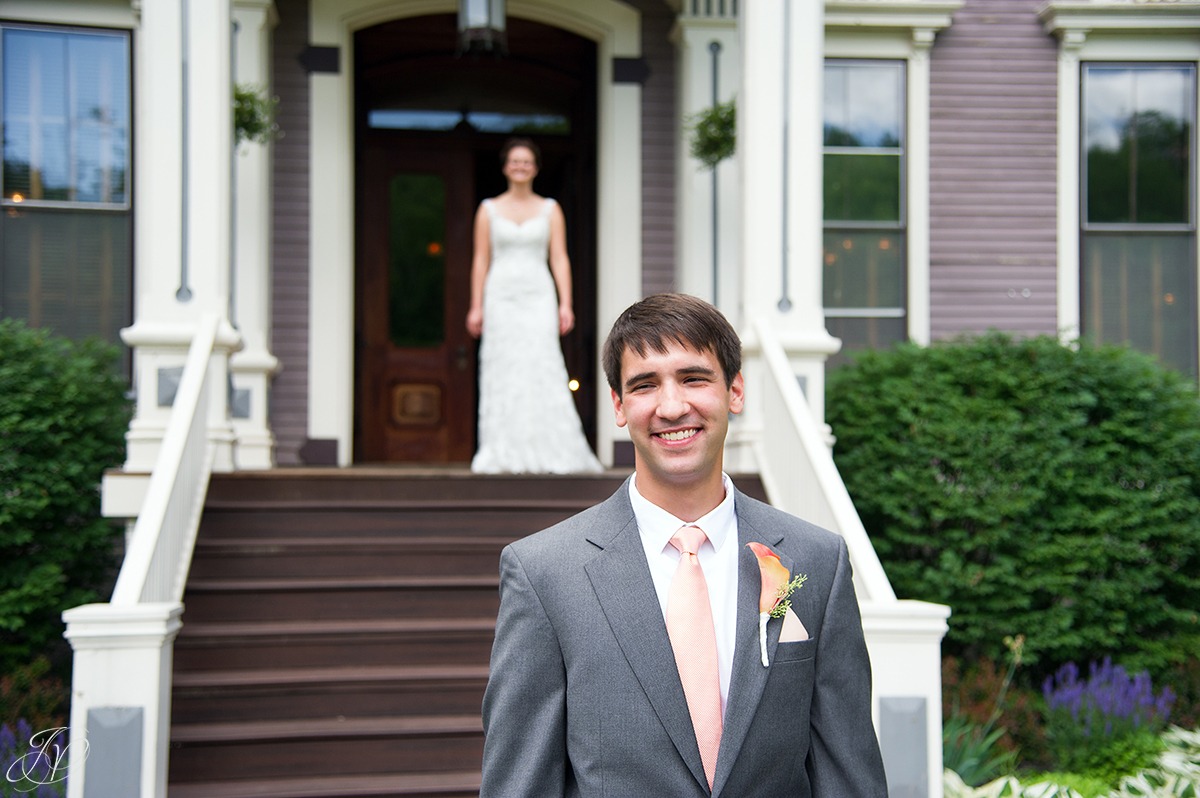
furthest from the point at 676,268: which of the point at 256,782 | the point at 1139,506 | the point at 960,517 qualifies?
the point at 256,782

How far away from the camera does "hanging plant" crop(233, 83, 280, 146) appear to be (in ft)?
26.0

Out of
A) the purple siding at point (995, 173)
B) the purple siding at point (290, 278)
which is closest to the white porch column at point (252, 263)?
the purple siding at point (290, 278)

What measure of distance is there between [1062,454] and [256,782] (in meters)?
4.73

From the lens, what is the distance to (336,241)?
8820mm

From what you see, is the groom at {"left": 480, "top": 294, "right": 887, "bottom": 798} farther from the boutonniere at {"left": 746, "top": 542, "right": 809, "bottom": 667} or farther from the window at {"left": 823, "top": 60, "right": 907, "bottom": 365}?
the window at {"left": 823, "top": 60, "right": 907, "bottom": 365}

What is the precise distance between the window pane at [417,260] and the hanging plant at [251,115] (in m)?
1.65

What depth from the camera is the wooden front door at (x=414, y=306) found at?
968cm

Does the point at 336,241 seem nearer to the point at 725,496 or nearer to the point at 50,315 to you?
the point at 50,315

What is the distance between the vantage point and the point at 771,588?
2143 millimetres

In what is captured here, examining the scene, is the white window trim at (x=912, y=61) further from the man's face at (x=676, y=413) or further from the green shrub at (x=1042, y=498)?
the man's face at (x=676, y=413)

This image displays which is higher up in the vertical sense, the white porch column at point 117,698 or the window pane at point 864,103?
the window pane at point 864,103

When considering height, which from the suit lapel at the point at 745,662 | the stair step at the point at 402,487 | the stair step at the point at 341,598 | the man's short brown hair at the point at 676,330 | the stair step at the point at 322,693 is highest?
the man's short brown hair at the point at 676,330

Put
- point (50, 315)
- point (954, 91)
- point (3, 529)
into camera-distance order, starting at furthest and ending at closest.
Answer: point (954, 91) < point (50, 315) < point (3, 529)

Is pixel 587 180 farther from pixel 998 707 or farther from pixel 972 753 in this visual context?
pixel 972 753
